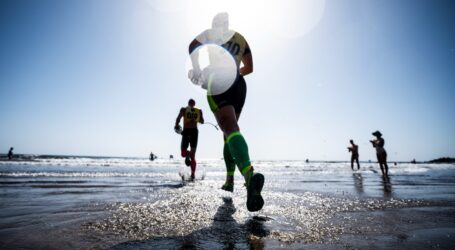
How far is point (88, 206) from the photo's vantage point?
227 centimetres

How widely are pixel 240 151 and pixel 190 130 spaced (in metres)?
4.89

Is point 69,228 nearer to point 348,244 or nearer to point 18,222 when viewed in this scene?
point 18,222

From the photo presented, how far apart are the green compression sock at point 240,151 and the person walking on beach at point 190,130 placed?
15.3 ft

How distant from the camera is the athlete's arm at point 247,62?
2830mm

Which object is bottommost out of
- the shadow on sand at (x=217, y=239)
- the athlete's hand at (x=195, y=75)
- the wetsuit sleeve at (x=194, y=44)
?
the shadow on sand at (x=217, y=239)

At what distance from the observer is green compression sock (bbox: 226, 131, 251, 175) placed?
2184 millimetres

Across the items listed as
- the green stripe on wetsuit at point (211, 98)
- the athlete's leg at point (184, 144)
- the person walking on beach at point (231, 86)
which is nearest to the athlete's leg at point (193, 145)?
the athlete's leg at point (184, 144)

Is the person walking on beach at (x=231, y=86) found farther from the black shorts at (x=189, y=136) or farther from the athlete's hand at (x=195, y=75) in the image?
the black shorts at (x=189, y=136)

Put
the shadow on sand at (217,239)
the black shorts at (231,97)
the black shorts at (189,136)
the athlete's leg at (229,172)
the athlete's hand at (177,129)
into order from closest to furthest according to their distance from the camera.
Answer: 1. the shadow on sand at (217,239)
2. the black shorts at (231,97)
3. the athlete's leg at (229,172)
4. the athlete's hand at (177,129)
5. the black shorts at (189,136)

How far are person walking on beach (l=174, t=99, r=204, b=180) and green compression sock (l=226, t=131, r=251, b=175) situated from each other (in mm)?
4678

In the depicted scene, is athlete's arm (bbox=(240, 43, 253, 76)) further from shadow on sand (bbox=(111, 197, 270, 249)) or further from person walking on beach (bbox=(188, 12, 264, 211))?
shadow on sand (bbox=(111, 197, 270, 249))

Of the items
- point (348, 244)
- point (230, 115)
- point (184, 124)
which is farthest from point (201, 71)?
point (184, 124)

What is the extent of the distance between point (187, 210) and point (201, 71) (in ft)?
4.21

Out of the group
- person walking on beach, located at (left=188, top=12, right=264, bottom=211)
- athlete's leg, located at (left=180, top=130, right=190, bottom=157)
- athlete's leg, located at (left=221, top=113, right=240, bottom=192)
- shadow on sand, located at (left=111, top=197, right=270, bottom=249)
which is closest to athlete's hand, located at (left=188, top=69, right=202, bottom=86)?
person walking on beach, located at (left=188, top=12, right=264, bottom=211)
